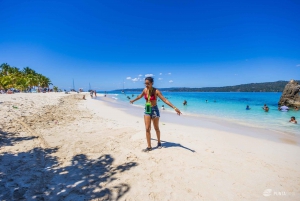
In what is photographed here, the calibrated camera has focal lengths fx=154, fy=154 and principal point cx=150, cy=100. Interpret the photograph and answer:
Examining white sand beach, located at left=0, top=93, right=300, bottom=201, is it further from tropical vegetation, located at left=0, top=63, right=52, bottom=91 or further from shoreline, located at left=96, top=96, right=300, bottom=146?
tropical vegetation, located at left=0, top=63, right=52, bottom=91

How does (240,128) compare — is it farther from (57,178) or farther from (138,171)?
(57,178)

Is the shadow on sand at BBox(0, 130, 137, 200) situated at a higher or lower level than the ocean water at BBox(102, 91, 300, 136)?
higher

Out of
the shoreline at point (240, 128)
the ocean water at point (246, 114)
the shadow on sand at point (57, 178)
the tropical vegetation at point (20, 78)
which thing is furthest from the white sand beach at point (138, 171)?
the tropical vegetation at point (20, 78)

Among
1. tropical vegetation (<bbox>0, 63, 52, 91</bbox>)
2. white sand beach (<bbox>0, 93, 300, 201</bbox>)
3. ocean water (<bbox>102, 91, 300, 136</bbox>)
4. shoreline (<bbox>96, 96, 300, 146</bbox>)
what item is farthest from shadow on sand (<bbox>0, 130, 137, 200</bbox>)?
tropical vegetation (<bbox>0, 63, 52, 91</bbox>)

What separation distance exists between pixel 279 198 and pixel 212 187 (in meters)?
1.30

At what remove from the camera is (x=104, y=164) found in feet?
14.5

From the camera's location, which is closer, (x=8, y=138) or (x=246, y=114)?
(x=8, y=138)

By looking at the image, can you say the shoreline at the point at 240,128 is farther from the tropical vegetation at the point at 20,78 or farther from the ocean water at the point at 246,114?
the tropical vegetation at the point at 20,78

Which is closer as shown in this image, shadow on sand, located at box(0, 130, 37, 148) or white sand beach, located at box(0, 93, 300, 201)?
white sand beach, located at box(0, 93, 300, 201)

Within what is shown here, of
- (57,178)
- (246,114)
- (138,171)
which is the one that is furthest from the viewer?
(246,114)

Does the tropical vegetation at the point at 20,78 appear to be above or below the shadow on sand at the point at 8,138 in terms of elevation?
above

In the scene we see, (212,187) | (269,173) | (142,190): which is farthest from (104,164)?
(269,173)

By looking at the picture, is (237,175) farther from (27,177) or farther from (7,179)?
(7,179)

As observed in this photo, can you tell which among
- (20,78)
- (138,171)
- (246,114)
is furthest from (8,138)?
(20,78)
